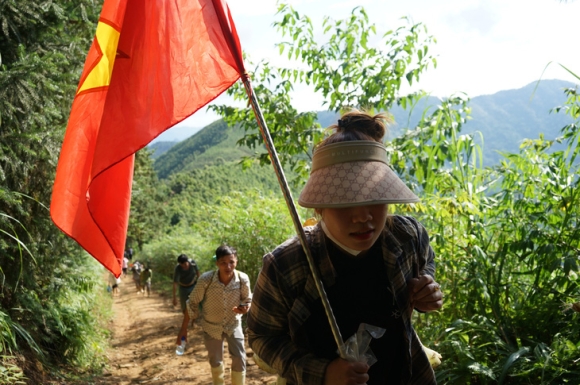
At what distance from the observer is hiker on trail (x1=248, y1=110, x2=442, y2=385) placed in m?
1.81

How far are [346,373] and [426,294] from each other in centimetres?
43

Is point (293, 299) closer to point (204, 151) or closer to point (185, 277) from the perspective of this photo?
point (185, 277)

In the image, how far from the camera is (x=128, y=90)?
8.11 ft

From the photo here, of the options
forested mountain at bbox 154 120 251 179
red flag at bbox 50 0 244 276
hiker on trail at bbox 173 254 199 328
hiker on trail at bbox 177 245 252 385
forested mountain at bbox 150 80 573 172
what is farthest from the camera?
forested mountain at bbox 154 120 251 179

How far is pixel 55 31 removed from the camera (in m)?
7.07

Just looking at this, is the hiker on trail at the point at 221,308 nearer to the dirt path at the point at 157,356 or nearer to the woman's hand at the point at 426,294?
the dirt path at the point at 157,356

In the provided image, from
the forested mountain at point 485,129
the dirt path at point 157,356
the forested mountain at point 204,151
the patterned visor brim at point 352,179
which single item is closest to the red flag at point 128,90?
the patterned visor brim at point 352,179

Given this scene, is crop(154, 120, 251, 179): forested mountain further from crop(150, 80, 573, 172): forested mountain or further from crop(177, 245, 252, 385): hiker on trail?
crop(177, 245, 252, 385): hiker on trail

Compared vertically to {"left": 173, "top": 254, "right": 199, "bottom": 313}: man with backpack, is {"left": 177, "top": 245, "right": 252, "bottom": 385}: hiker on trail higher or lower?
lower

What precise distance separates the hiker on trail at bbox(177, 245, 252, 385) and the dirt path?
158 centimetres

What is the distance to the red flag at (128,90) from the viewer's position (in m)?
2.42

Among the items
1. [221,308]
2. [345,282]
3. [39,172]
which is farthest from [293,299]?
[39,172]

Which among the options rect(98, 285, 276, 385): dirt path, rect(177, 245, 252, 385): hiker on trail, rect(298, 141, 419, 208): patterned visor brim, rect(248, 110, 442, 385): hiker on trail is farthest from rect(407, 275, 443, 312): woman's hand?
rect(98, 285, 276, 385): dirt path

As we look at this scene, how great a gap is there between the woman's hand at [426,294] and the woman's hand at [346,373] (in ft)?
1.11
